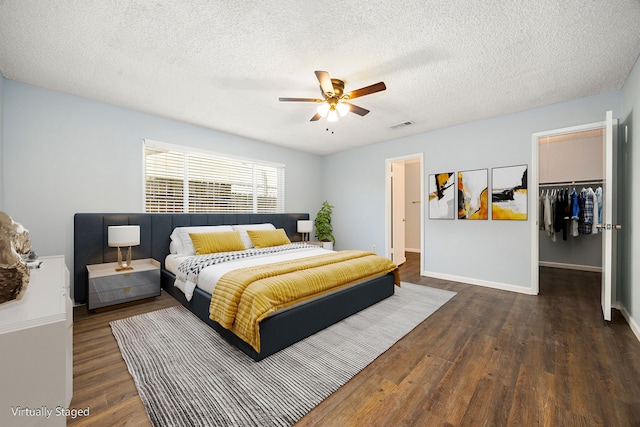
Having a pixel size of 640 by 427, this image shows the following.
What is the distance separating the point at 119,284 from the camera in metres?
3.05

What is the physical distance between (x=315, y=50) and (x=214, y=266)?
7.88 feet

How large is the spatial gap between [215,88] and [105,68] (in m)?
1.03

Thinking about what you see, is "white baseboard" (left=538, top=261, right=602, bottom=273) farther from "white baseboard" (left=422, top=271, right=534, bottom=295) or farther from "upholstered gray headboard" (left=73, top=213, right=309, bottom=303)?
"upholstered gray headboard" (left=73, top=213, right=309, bottom=303)

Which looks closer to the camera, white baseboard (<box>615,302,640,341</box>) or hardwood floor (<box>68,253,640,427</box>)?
hardwood floor (<box>68,253,640,427</box>)

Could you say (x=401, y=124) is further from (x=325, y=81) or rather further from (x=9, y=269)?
(x=9, y=269)

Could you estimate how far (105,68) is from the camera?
260cm

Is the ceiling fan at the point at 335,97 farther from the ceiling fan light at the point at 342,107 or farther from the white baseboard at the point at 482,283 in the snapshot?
the white baseboard at the point at 482,283

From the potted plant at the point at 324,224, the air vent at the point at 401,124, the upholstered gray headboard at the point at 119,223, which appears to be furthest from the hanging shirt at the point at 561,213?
the upholstered gray headboard at the point at 119,223

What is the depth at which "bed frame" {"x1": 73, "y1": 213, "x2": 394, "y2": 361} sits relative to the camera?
218 centimetres

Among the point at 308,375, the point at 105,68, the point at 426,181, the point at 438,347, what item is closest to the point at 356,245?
the point at 426,181

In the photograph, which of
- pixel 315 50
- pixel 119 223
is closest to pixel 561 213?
pixel 315 50

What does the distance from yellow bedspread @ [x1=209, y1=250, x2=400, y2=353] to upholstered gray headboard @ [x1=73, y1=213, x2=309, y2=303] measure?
197 centimetres

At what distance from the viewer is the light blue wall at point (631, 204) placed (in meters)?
2.49

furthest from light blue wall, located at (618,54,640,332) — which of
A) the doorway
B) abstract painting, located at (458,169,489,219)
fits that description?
abstract painting, located at (458,169,489,219)
